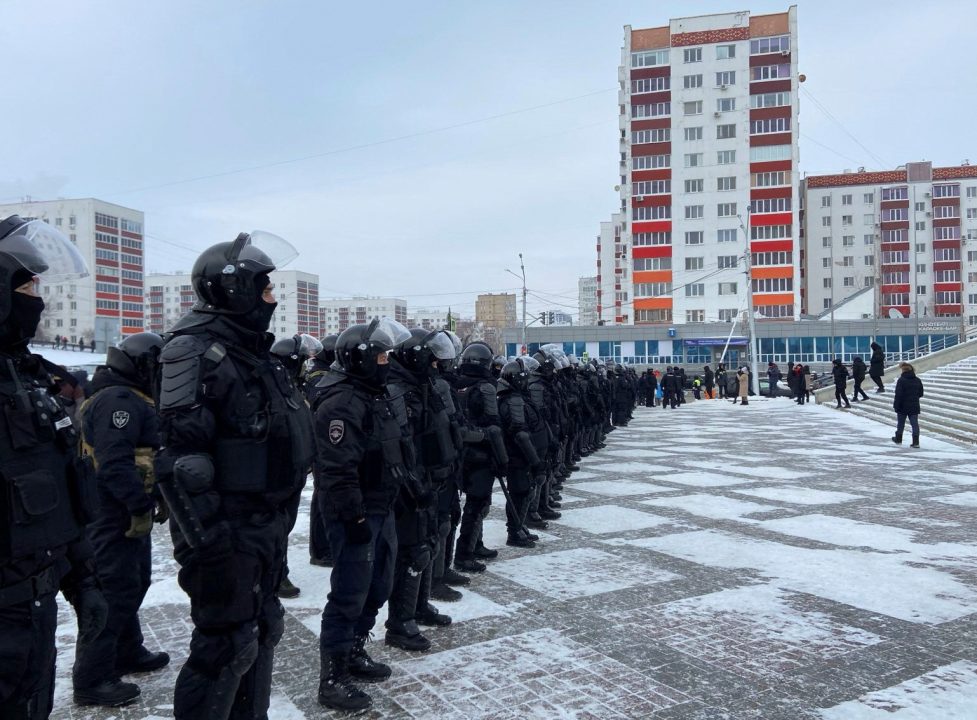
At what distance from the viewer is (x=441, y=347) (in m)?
5.65

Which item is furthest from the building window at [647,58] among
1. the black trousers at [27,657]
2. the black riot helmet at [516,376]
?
the black trousers at [27,657]

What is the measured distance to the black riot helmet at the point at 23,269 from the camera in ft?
9.03

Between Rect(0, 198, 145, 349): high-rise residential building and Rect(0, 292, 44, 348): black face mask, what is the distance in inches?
3641

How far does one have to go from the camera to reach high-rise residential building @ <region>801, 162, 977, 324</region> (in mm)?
81875

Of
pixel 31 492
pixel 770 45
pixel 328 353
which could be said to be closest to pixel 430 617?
pixel 31 492

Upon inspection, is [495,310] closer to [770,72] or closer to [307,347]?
[770,72]

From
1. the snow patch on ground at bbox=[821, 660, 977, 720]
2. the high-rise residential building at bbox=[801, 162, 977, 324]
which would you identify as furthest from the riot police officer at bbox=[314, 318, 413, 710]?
the high-rise residential building at bbox=[801, 162, 977, 324]

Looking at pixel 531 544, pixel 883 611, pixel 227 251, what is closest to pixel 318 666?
pixel 227 251

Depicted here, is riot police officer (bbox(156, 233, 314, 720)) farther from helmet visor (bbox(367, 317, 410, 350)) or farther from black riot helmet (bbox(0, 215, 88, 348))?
helmet visor (bbox(367, 317, 410, 350))

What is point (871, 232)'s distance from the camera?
81.2 meters

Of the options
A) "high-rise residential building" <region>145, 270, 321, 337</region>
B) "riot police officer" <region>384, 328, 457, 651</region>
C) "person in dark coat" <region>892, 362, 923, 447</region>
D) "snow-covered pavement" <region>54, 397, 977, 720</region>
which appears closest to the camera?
"snow-covered pavement" <region>54, 397, 977, 720</region>

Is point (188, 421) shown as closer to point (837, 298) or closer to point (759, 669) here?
point (759, 669)

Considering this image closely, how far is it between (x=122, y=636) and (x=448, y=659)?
195 cm

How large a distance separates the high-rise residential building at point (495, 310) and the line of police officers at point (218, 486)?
10711 centimetres
